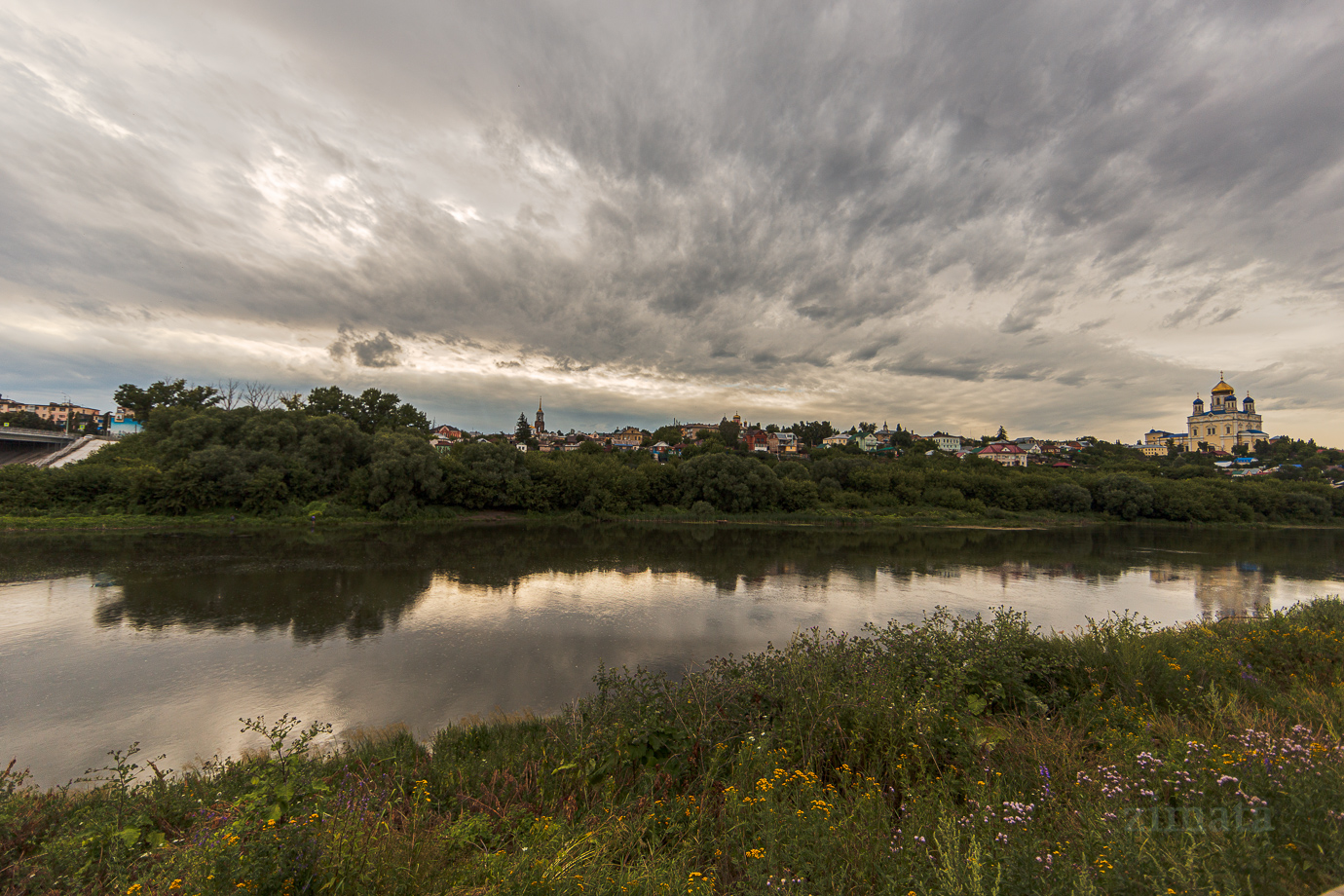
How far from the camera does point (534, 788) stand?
5.39m

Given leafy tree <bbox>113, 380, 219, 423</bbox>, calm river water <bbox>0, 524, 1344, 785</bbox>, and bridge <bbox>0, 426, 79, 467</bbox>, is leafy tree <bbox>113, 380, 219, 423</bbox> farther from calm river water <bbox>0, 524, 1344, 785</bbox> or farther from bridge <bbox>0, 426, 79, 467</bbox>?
calm river water <bbox>0, 524, 1344, 785</bbox>

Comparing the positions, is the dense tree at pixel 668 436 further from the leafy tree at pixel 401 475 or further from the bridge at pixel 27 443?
the bridge at pixel 27 443

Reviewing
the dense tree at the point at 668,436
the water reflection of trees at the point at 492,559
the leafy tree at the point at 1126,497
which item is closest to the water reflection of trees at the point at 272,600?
the water reflection of trees at the point at 492,559

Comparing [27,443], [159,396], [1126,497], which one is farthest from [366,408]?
[1126,497]

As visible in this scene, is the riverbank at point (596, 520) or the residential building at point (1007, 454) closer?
the riverbank at point (596, 520)

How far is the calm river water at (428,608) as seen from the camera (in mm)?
9344

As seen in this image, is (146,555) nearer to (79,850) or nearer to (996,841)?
(79,850)

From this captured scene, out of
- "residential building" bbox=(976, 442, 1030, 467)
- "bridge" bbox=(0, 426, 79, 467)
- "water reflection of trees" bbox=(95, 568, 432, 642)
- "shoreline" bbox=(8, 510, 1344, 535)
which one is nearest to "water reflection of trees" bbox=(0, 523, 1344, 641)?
"water reflection of trees" bbox=(95, 568, 432, 642)

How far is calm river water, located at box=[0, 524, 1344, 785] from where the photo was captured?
30.7ft

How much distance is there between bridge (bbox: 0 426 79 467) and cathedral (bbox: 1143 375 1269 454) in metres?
169

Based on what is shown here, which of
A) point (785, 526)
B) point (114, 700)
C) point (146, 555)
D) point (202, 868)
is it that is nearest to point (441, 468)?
point (146, 555)

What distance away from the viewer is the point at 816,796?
444 cm

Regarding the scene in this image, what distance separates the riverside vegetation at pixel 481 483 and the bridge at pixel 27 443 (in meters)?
12.1

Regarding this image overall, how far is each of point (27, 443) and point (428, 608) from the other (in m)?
68.2
